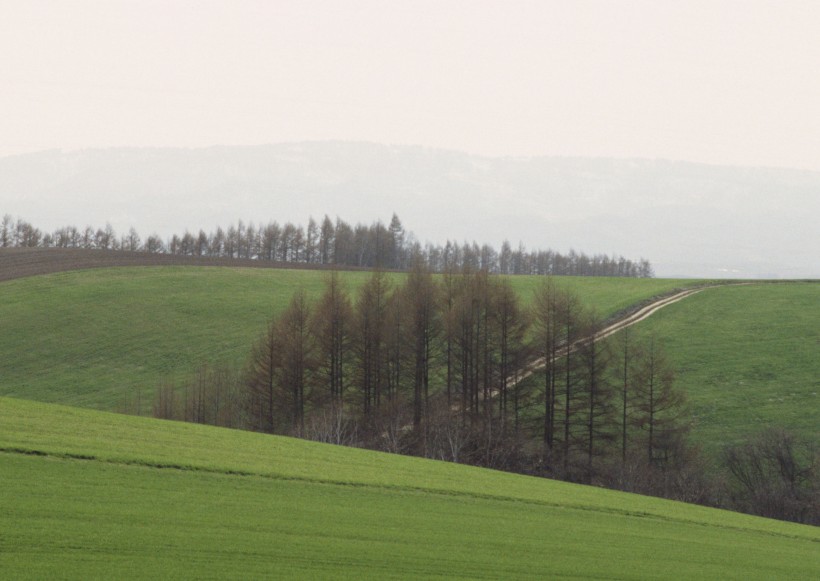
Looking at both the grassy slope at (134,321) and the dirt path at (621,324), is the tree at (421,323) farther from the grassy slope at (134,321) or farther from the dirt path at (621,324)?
the grassy slope at (134,321)

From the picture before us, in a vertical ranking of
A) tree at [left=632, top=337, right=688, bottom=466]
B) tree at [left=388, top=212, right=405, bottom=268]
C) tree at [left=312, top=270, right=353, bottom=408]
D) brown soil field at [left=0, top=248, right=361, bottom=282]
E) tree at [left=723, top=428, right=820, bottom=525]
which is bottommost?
tree at [left=723, top=428, right=820, bottom=525]

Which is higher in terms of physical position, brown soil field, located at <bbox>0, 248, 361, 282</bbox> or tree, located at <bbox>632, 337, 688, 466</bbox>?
brown soil field, located at <bbox>0, 248, 361, 282</bbox>

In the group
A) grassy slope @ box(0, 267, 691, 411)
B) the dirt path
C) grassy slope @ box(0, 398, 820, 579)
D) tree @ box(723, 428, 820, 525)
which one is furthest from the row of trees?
grassy slope @ box(0, 398, 820, 579)

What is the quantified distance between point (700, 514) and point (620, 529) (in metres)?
7.76

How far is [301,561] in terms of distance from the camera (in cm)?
1440

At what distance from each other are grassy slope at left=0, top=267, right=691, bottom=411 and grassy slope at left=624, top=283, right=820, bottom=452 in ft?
25.2

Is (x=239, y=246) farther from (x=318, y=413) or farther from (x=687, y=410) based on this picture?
(x=687, y=410)

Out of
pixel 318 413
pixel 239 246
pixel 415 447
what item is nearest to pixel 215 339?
pixel 318 413

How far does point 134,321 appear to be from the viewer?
78625 mm

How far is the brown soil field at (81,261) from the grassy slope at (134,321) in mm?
3438

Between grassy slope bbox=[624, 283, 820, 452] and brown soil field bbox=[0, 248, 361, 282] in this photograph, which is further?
brown soil field bbox=[0, 248, 361, 282]

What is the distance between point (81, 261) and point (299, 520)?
92661 mm

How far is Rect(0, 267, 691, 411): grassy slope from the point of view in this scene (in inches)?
2539

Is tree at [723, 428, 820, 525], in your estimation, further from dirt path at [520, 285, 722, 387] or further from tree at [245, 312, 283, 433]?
tree at [245, 312, 283, 433]
